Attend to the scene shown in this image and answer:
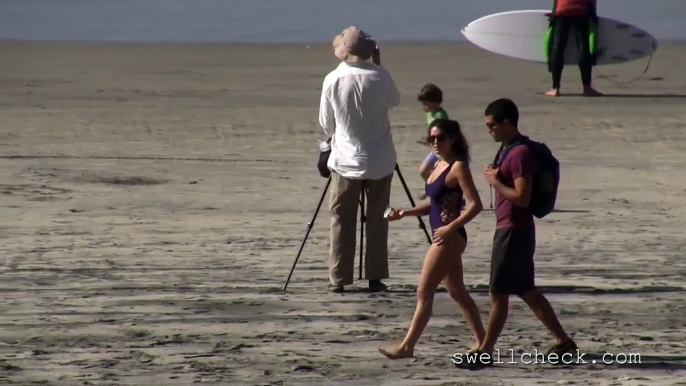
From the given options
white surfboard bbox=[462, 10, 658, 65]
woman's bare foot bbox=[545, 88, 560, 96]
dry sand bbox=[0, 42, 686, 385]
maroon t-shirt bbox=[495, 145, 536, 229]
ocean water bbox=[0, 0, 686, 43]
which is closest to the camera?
maroon t-shirt bbox=[495, 145, 536, 229]

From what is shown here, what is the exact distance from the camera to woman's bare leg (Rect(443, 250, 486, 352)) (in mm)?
7289

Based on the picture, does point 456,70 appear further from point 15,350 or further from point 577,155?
point 15,350

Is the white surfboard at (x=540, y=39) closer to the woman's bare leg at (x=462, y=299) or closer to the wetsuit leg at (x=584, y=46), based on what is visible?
the wetsuit leg at (x=584, y=46)

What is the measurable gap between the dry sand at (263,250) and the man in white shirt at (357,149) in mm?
264

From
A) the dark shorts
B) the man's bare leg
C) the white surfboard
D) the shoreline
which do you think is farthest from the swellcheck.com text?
the shoreline

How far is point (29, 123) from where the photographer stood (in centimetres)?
1905

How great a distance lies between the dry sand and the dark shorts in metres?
0.44

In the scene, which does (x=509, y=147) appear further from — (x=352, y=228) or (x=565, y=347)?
(x=352, y=228)

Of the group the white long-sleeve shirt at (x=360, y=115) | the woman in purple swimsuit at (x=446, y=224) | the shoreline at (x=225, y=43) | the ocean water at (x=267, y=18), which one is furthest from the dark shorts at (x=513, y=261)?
the ocean water at (x=267, y=18)

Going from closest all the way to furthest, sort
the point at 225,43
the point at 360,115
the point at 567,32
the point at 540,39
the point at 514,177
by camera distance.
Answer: the point at 514,177 → the point at 360,115 → the point at 567,32 → the point at 540,39 → the point at 225,43

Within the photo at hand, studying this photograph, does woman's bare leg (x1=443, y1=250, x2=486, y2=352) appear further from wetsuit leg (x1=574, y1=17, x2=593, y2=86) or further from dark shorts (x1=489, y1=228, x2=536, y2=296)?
wetsuit leg (x1=574, y1=17, x2=593, y2=86)

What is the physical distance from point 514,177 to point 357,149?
2234 millimetres

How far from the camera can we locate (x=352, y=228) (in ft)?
30.0

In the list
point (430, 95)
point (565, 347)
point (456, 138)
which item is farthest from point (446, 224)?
point (430, 95)
